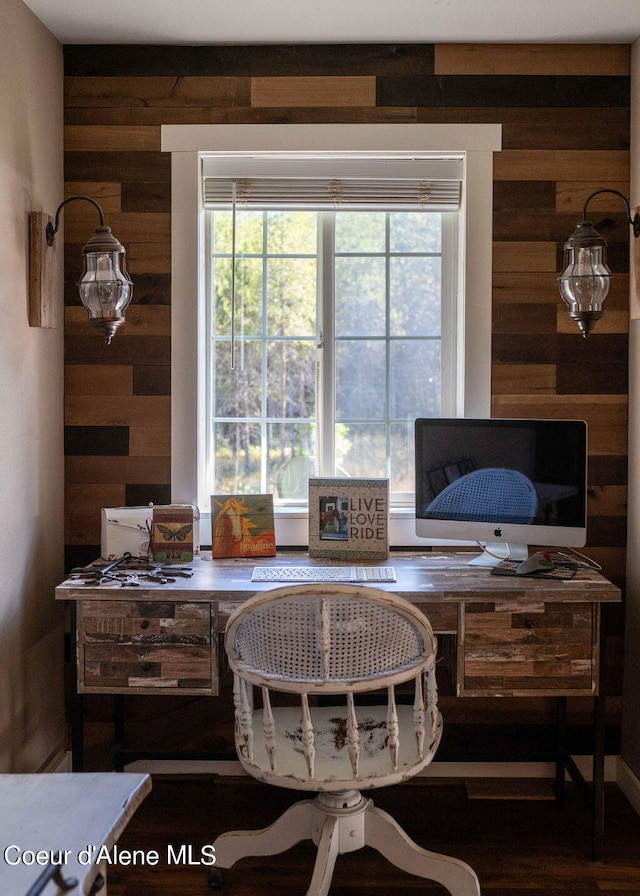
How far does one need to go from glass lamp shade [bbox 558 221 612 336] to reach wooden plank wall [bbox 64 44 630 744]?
0.93 feet

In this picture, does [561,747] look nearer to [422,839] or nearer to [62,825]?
[422,839]

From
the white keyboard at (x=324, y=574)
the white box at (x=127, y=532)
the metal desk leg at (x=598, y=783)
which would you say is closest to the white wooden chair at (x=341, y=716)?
the white keyboard at (x=324, y=574)

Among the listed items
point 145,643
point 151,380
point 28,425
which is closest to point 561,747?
point 145,643

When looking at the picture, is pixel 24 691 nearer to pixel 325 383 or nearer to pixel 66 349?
pixel 66 349

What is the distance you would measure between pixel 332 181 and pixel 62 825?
7.55 ft

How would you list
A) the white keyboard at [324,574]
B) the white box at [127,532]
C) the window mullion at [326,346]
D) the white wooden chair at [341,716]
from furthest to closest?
1. the window mullion at [326,346]
2. the white box at [127,532]
3. the white keyboard at [324,574]
4. the white wooden chair at [341,716]

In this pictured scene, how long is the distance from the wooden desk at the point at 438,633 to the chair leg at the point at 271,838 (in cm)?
40

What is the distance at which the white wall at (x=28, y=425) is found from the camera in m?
2.37

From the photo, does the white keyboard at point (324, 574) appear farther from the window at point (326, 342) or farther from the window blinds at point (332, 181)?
the window blinds at point (332, 181)

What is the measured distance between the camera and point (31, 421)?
2551 mm

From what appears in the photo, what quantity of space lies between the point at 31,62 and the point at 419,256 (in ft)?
4.83

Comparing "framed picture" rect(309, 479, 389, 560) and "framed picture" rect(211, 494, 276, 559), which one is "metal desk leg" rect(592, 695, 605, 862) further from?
"framed picture" rect(211, 494, 276, 559)

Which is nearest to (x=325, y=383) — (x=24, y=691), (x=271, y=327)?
(x=271, y=327)

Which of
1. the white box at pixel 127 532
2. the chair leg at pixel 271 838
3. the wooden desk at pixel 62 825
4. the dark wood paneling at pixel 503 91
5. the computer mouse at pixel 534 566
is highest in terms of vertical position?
the dark wood paneling at pixel 503 91
